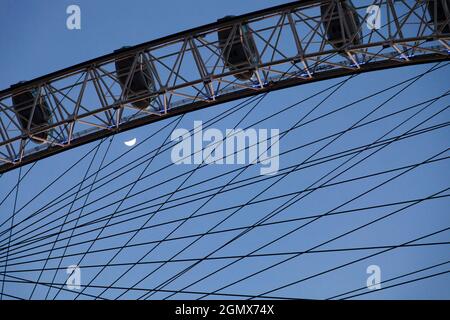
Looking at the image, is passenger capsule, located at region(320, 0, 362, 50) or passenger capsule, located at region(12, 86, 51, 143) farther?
passenger capsule, located at region(12, 86, 51, 143)

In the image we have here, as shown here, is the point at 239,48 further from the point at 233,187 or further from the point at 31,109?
the point at 233,187

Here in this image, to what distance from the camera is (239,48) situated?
78.3 feet

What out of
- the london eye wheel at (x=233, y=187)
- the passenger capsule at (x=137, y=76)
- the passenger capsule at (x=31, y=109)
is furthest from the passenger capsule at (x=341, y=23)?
the london eye wheel at (x=233, y=187)

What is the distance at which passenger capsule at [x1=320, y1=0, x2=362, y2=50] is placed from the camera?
22.9m

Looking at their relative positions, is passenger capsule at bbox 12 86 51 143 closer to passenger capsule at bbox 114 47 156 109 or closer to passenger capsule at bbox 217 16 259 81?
passenger capsule at bbox 114 47 156 109

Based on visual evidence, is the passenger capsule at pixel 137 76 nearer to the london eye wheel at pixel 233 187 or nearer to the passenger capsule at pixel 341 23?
the passenger capsule at pixel 341 23

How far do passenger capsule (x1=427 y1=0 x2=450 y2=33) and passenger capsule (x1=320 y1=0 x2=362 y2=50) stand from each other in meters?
1.74

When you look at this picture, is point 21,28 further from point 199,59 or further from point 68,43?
point 199,59

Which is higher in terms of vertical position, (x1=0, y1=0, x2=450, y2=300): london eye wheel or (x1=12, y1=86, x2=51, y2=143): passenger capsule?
(x1=0, y1=0, x2=450, y2=300): london eye wheel

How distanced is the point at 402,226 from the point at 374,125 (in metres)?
5.37

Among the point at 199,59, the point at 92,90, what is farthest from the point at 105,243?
the point at 199,59

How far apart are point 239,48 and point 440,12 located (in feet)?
15.8

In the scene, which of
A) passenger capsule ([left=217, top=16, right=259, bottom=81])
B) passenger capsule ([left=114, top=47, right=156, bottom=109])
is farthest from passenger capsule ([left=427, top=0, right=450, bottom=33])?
passenger capsule ([left=114, top=47, right=156, bottom=109])

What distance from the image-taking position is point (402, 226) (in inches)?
1844
